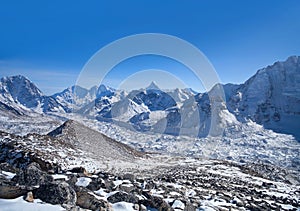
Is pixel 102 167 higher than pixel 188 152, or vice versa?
pixel 102 167

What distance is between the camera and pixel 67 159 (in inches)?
1222

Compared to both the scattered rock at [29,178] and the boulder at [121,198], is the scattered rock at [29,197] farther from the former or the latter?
the boulder at [121,198]

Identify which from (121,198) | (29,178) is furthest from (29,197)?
(121,198)

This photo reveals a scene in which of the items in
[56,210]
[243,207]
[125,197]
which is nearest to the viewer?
[56,210]

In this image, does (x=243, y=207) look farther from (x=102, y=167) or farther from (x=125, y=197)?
(x=102, y=167)

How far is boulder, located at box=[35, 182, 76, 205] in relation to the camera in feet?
34.0

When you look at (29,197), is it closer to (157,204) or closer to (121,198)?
(121,198)

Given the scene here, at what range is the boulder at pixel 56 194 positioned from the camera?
10.4 m

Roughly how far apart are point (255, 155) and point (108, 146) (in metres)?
156

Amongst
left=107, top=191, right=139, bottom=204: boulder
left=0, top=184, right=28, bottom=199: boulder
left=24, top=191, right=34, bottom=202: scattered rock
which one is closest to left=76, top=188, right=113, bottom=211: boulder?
left=107, top=191, right=139, bottom=204: boulder

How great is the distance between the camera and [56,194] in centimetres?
1050

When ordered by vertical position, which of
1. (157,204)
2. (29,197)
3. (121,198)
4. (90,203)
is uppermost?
(29,197)

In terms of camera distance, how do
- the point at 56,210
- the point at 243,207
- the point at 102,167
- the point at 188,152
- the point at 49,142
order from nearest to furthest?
the point at 56,210 < the point at 243,207 < the point at 102,167 < the point at 49,142 < the point at 188,152

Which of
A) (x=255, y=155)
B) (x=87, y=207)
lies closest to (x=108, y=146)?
(x=87, y=207)
